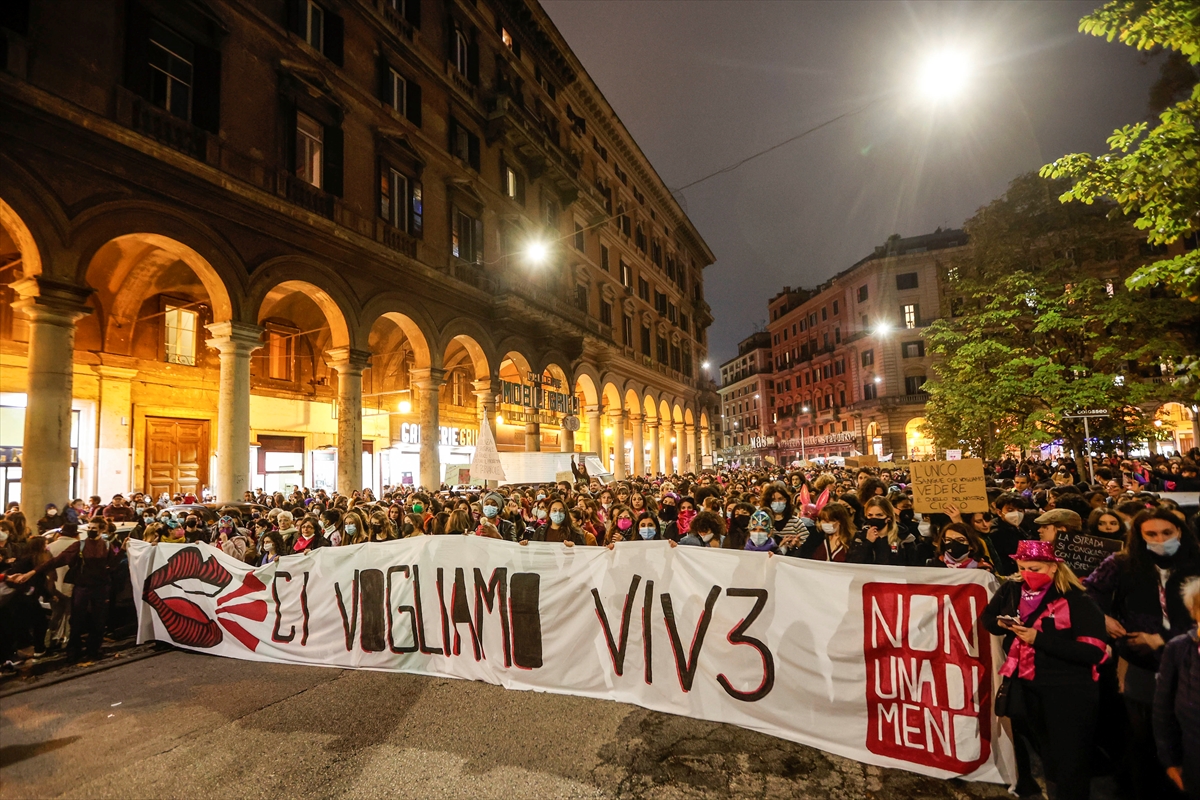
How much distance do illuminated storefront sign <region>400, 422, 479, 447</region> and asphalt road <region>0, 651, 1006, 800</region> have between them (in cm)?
1568

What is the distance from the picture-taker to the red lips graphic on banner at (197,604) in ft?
23.4

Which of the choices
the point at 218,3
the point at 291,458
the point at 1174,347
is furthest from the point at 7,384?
the point at 1174,347

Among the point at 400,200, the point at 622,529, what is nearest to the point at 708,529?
the point at 622,529

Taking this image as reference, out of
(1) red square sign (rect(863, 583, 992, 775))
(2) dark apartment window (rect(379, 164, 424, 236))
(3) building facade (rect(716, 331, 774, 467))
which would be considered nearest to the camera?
(1) red square sign (rect(863, 583, 992, 775))

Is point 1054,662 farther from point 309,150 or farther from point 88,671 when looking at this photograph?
point 309,150

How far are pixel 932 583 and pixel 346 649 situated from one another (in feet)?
19.1

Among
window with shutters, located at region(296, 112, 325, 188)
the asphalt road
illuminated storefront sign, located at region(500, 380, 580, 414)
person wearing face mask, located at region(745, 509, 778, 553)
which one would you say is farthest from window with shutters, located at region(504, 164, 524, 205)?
the asphalt road

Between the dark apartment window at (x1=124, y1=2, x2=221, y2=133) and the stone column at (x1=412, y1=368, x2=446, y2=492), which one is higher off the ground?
the dark apartment window at (x1=124, y1=2, x2=221, y2=133)

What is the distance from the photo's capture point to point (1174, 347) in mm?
13625

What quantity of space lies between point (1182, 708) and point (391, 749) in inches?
198

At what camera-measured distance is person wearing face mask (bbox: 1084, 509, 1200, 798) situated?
3.72m

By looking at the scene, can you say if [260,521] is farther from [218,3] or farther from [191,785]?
[218,3]

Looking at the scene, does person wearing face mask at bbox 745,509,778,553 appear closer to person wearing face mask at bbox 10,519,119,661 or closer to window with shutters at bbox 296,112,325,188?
person wearing face mask at bbox 10,519,119,661

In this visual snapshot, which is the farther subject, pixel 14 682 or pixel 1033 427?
pixel 1033 427
